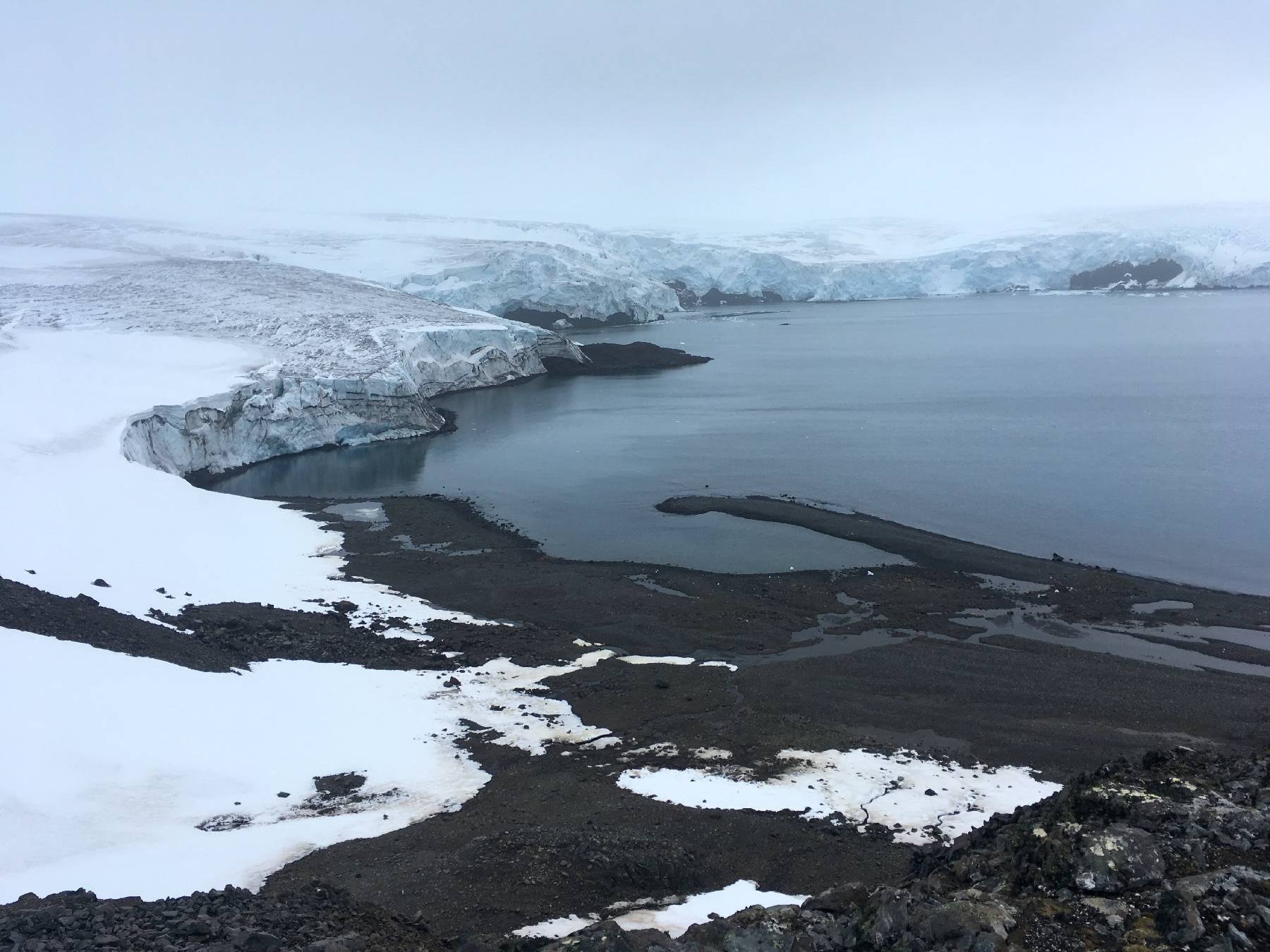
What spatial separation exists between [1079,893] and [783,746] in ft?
19.8

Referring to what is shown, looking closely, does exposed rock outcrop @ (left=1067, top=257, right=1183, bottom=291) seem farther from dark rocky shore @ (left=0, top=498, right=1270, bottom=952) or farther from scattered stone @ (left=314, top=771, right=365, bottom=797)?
scattered stone @ (left=314, top=771, right=365, bottom=797)

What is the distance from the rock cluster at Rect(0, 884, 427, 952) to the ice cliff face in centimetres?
2128

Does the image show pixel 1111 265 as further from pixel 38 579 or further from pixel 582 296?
pixel 38 579

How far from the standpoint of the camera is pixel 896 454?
2959 centimetres

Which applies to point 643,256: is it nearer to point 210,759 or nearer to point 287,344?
point 287,344

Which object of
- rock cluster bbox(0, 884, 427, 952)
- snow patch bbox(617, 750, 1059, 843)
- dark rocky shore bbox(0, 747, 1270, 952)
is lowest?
snow patch bbox(617, 750, 1059, 843)

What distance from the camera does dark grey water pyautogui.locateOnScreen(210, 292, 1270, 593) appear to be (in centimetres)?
2102

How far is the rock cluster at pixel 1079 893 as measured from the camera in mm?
4914

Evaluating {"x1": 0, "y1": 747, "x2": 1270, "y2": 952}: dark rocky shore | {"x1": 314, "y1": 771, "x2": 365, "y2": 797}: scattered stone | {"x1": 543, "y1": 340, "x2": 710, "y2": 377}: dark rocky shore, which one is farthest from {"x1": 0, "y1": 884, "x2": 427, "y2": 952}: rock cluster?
{"x1": 543, "y1": 340, "x2": 710, "y2": 377}: dark rocky shore

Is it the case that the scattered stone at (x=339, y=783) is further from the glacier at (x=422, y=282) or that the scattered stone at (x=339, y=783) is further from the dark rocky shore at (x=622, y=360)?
the dark rocky shore at (x=622, y=360)

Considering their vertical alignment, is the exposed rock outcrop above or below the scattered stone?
above

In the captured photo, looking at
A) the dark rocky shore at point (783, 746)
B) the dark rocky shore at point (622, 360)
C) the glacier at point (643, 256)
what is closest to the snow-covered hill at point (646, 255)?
the glacier at point (643, 256)

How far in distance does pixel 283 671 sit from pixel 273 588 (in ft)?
15.6

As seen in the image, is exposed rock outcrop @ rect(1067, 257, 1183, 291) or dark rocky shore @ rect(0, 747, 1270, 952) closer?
dark rocky shore @ rect(0, 747, 1270, 952)
